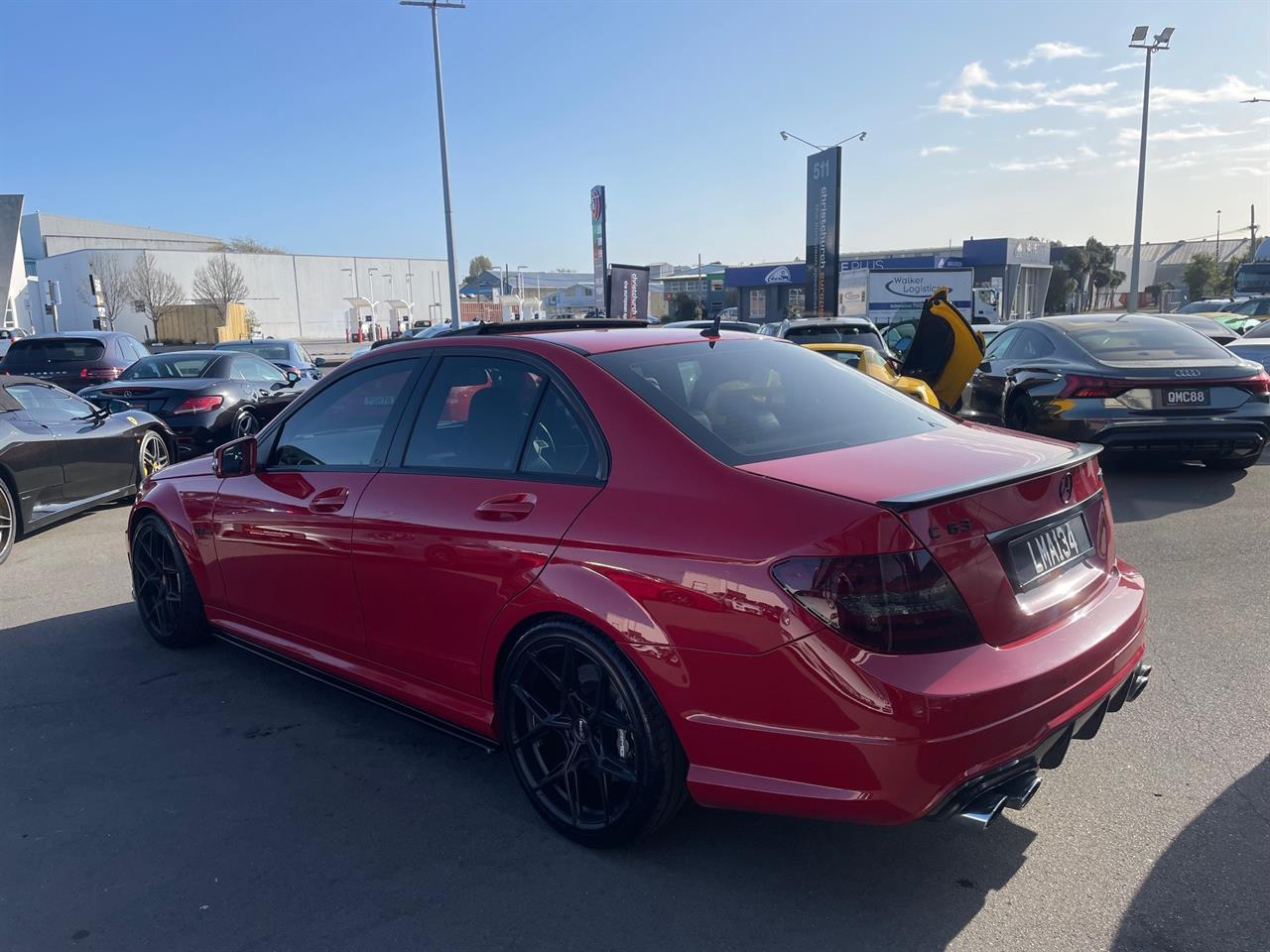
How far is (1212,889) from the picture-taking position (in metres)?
2.74

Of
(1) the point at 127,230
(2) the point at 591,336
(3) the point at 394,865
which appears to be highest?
(1) the point at 127,230

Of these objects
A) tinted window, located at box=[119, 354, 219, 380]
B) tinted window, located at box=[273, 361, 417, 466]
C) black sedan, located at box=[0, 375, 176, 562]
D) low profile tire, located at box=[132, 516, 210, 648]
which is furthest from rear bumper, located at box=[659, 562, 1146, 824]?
tinted window, located at box=[119, 354, 219, 380]

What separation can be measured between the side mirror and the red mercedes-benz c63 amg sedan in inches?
11.6

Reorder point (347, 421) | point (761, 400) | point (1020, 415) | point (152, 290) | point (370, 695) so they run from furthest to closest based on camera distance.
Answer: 1. point (152, 290)
2. point (1020, 415)
3. point (347, 421)
4. point (370, 695)
5. point (761, 400)

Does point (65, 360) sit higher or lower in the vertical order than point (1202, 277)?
lower

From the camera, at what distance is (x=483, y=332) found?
13.1ft


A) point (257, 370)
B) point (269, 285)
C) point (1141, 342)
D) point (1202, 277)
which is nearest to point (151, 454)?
point (257, 370)

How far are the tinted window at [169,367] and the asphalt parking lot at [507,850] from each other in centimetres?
858

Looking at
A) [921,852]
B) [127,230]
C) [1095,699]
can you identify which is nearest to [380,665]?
[921,852]

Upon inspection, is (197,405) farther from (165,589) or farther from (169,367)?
(165,589)

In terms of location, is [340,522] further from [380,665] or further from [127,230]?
[127,230]

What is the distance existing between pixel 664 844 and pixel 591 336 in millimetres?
1890

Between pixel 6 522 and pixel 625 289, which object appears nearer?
pixel 6 522

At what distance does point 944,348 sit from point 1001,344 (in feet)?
2.09
